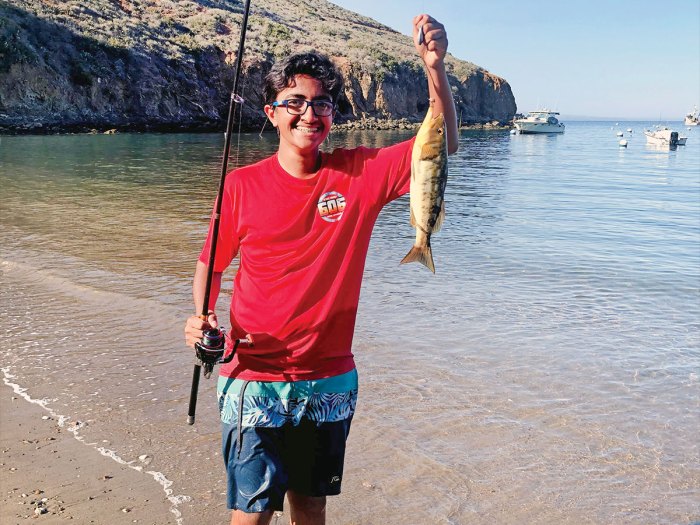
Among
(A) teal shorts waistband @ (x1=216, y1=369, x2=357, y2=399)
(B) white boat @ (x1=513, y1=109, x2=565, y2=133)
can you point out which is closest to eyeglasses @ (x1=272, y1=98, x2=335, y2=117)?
(A) teal shorts waistband @ (x1=216, y1=369, x2=357, y2=399)

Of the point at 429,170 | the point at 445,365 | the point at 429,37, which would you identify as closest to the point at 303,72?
the point at 429,37

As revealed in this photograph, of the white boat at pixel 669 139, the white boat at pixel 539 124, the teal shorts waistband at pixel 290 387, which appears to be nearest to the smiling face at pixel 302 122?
the teal shorts waistband at pixel 290 387

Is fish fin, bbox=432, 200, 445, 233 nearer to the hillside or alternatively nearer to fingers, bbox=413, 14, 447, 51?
fingers, bbox=413, 14, 447, 51

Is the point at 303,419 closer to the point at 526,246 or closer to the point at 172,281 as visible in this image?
the point at 172,281

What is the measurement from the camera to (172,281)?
9.94 metres

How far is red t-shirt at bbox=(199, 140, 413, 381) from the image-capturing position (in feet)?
9.37

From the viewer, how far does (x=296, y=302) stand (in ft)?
9.33

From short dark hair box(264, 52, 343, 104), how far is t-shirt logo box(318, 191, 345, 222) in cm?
45

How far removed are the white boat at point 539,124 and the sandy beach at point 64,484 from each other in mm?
86521

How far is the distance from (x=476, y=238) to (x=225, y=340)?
1295 cm

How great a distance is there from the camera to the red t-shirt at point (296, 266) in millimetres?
2857

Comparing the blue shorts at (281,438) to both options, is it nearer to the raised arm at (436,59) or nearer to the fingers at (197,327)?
the fingers at (197,327)

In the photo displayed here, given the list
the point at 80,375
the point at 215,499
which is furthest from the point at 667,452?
the point at 80,375

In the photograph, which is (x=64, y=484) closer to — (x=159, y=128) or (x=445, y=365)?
(x=445, y=365)
